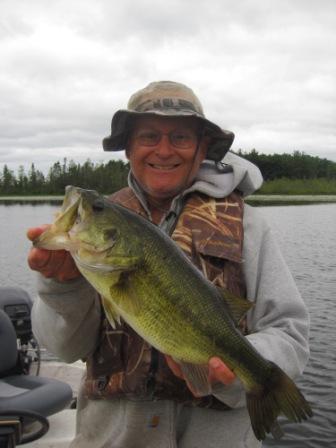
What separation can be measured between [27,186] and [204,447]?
89.3 meters

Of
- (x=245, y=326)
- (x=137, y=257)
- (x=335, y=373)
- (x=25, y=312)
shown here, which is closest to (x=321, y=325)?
(x=335, y=373)

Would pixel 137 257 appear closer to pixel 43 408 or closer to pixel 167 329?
pixel 167 329

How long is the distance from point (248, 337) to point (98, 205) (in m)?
1.10

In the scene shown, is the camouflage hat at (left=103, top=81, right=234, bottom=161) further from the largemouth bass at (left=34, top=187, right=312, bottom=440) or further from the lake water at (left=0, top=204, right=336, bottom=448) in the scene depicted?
the lake water at (left=0, top=204, right=336, bottom=448)

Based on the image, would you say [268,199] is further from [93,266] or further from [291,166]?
[93,266]

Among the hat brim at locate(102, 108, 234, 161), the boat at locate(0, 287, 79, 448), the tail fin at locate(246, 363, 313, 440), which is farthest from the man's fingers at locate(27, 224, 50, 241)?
the boat at locate(0, 287, 79, 448)

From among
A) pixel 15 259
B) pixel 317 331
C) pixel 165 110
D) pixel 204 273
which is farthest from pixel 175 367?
pixel 15 259

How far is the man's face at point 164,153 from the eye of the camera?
335 centimetres

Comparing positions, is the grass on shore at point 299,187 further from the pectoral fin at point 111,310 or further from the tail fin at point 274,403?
the pectoral fin at point 111,310

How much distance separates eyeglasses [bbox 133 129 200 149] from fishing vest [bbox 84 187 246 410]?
1.31 ft

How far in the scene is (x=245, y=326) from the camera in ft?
10.7

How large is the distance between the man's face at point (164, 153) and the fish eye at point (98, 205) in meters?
0.76

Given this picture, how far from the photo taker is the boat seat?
490 cm

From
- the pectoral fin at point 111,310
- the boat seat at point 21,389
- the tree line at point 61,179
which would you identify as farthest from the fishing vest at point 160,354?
the tree line at point 61,179
